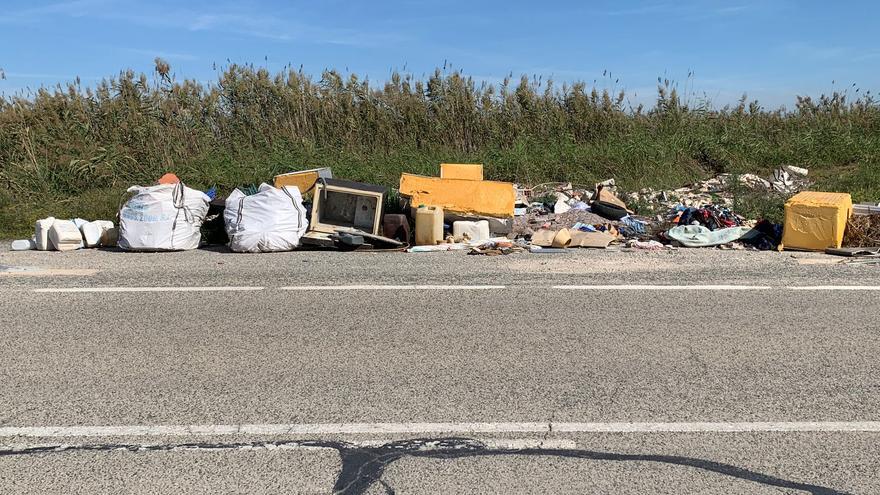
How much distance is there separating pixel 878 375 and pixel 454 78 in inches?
460

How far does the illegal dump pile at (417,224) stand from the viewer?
30.6ft

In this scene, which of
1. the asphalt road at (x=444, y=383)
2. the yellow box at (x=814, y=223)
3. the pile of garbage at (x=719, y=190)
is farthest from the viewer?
the pile of garbage at (x=719, y=190)

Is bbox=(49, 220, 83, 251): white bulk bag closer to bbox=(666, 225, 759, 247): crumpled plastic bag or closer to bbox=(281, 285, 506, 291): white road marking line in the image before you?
bbox=(281, 285, 506, 291): white road marking line

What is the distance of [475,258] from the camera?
893cm

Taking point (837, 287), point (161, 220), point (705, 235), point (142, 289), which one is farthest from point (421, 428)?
point (161, 220)

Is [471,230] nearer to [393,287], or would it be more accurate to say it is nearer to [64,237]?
[393,287]

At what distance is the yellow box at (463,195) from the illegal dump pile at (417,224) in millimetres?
14

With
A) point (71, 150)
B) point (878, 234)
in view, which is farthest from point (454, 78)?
point (878, 234)

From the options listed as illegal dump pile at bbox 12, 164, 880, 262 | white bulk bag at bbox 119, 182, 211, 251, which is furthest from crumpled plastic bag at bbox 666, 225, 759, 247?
white bulk bag at bbox 119, 182, 211, 251

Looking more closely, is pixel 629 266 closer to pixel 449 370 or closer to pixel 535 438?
pixel 449 370

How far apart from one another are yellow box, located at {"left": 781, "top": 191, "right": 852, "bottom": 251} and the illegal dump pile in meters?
0.01

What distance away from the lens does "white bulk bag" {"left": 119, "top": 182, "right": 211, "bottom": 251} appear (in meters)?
9.62

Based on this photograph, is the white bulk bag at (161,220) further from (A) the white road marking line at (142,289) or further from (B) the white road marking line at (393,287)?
(B) the white road marking line at (393,287)

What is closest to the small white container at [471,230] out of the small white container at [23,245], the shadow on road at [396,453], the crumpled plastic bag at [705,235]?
the crumpled plastic bag at [705,235]
